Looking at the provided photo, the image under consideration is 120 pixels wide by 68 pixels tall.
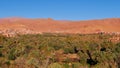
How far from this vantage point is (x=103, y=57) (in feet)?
97.3

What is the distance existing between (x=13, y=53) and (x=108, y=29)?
292ft

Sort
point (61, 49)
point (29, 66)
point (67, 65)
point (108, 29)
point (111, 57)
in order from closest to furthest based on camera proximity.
A: 1. point (29, 66)
2. point (67, 65)
3. point (111, 57)
4. point (61, 49)
5. point (108, 29)

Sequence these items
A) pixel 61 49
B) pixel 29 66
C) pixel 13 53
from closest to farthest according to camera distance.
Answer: pixel 29 66
pixel 13 53
pixel 61 49

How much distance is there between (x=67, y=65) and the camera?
27.1m

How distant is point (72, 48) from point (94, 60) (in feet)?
39.7

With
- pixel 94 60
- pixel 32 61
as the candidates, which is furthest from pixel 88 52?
pixel 32 61

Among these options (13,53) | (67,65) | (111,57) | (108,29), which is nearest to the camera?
(67,65)

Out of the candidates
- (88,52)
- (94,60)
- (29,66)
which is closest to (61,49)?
(88,52)

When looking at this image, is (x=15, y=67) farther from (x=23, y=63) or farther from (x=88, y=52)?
(x=88, y=52)

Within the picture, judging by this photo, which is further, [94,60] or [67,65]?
[94,60]

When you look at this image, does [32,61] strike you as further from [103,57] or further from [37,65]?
[103,57]

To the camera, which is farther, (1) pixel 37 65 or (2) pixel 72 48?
(2) pixel 72 48

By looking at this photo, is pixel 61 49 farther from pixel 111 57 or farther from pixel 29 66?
pixel 29 66

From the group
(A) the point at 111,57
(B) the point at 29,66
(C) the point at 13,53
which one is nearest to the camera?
(B) the point at 29,66
